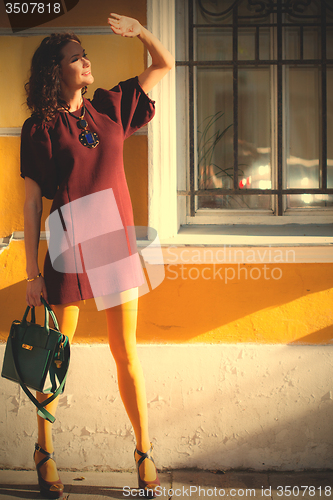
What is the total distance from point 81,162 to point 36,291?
27.3 inches

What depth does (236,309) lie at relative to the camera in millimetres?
2299

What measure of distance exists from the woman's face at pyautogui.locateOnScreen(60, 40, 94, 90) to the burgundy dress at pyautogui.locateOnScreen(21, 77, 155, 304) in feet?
0.44

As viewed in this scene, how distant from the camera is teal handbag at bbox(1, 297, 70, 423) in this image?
5.87 ft

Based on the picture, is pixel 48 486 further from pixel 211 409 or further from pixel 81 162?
pixel 81 162

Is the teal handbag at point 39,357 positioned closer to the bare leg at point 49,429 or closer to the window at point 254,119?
the bare leg at point 49,429

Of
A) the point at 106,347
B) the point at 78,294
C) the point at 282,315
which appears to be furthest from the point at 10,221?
the point at 282,315

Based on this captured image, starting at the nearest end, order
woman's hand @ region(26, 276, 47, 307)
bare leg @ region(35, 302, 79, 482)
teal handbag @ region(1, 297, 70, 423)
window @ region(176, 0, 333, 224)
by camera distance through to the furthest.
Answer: teal handbag @ region(1, 297, 70, 423)
woman's hand @ region(26, 276, 47, 307)
bare leg @ region(35, 302, 79, 482)
window @ region(176, 0, 333, 224)

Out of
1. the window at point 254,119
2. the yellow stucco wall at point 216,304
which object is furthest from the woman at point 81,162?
the window at point 254,119

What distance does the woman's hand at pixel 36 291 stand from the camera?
1.89 meters

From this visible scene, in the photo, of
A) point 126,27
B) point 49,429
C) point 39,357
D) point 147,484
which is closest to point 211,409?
point 147,484

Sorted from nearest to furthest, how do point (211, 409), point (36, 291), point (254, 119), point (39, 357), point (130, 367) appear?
point (39, 357) < point (36, 291) < point (130, 367) < point (211, 409) < point (254, 119)

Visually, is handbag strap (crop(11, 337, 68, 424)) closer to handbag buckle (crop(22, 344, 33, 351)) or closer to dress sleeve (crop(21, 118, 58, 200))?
handbag buckle (crop(22, 344, 33, 351))

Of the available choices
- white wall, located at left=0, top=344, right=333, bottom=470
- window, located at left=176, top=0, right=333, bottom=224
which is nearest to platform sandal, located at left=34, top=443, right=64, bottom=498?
white wall, located at left=0, top=344, right=333, bottom=470

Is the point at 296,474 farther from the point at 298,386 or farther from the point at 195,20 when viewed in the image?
the point at 195,20
